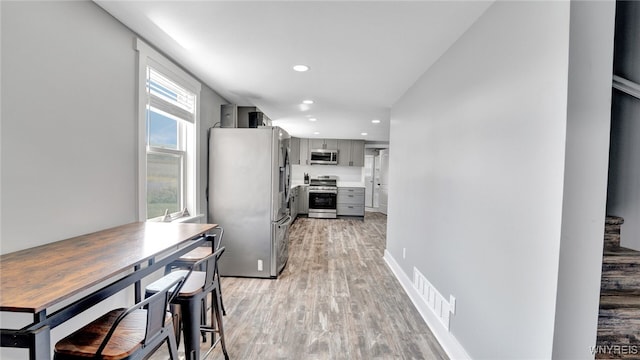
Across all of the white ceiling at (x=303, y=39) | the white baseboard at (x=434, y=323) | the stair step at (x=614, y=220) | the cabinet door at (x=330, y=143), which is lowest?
the white baseboard at (x=434, y=323)

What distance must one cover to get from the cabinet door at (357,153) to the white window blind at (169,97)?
5390 millimetres

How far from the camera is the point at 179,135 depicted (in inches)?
114

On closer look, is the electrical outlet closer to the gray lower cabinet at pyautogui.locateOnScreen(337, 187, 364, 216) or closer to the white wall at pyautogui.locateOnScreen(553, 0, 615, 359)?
the white wall at pyautogui.locateOnScreen(553, 0, 615, 359)

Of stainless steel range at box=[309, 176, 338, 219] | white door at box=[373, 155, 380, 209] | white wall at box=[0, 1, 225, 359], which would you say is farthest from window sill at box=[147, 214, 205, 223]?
white door at box=[373, 155, 380, 209]

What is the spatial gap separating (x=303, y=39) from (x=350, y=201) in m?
5.91

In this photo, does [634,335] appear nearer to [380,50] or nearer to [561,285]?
[561,285]

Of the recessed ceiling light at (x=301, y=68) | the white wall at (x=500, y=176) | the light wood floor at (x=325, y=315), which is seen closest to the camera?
the white wall at (x=500, y=176)

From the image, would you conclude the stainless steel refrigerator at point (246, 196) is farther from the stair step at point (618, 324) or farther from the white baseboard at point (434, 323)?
the stair step at point (618, 324)

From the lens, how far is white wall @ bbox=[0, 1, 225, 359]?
1.30m

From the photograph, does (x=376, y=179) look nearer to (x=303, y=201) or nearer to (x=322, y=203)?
(x=322, y=203)

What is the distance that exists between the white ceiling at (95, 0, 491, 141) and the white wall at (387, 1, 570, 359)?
288 mm

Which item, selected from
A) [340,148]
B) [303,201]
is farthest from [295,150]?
[303,201]

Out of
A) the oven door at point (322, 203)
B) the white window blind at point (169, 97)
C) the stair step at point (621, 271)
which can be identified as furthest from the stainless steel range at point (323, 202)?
the stair step at point (621, 271)

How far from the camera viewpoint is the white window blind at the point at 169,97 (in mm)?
2311
